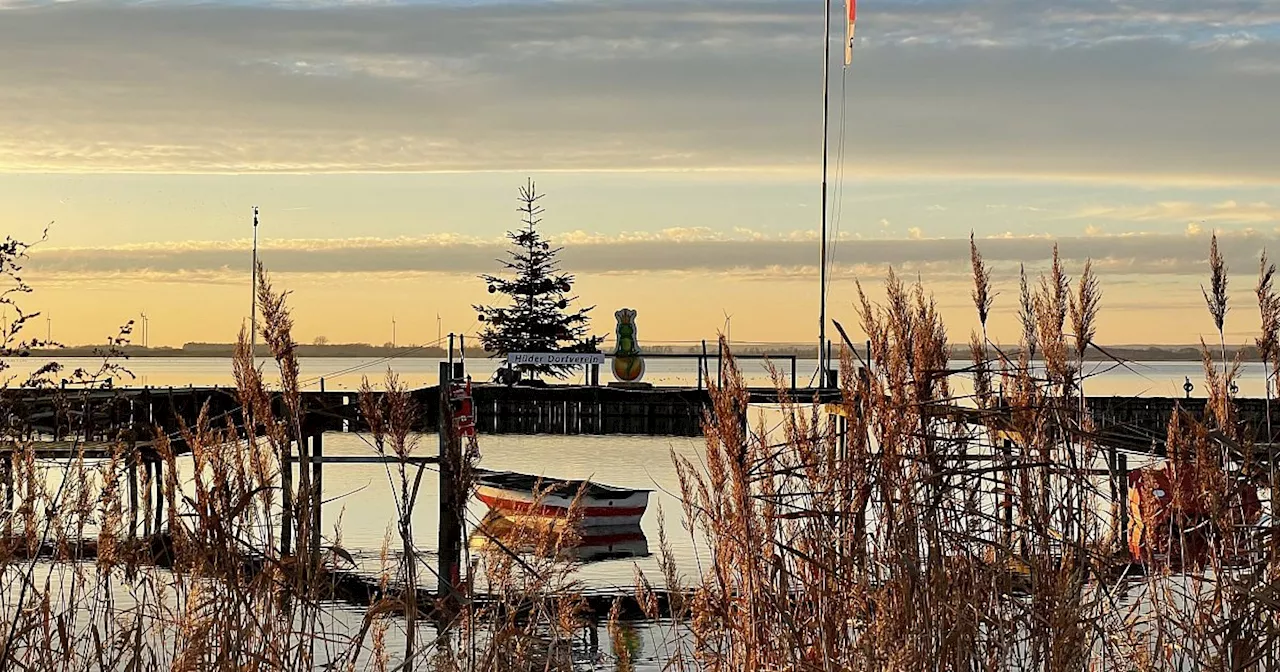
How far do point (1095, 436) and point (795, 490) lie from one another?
2.83ft

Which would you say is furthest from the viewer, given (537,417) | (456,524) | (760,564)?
(537,417)

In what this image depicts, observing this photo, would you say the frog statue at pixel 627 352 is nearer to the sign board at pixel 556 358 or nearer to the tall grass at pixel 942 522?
the sign board at pixel 556 358

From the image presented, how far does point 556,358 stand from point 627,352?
7.23 feet

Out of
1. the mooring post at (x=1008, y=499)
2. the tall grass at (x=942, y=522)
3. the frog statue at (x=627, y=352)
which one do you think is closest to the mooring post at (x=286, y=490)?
the tall grass at (x=942, y=522)

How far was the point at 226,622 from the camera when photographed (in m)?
4.20

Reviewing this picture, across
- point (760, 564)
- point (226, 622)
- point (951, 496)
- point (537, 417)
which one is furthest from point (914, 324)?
point (537, 417)

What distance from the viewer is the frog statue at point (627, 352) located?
154 ft

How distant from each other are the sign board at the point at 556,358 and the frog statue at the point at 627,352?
94 centimetres

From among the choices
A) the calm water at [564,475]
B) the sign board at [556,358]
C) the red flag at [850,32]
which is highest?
the red flag at [850,32]

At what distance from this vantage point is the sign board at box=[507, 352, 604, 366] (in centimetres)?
4603

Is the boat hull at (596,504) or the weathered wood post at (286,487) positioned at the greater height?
the weathered wood post at (286,487)

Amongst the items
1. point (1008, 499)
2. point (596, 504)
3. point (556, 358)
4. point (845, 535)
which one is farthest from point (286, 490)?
point (556, 358)

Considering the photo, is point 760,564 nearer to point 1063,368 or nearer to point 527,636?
point 527,636

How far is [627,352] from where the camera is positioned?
47562 millimetres
